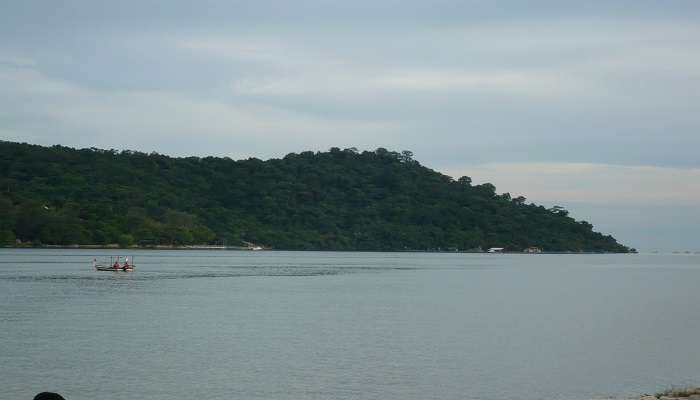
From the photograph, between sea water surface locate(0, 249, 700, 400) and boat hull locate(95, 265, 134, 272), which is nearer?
sea water surface locate(0, 249, 700, 400)

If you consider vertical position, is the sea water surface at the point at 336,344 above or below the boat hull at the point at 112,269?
below

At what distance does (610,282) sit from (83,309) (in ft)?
225

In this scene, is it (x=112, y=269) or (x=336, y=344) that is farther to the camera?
(x=112, y=269)

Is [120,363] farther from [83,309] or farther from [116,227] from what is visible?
[116,227]

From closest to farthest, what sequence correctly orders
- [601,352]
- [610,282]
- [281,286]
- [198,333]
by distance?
[601,352] → [198,333] → [281,286] → [610,282]

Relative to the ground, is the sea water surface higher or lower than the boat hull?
lower

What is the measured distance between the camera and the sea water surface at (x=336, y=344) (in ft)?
103

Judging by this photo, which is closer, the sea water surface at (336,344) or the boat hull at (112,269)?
the sea water surface at (336,344)

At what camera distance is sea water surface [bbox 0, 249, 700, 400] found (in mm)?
31516

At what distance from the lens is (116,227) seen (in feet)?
634

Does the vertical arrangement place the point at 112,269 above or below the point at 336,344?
above

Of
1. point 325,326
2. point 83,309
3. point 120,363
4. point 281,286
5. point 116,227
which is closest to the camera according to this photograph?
point 120,363

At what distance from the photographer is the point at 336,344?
42.0m

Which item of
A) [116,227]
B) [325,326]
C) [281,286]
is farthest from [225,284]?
[116,227]
